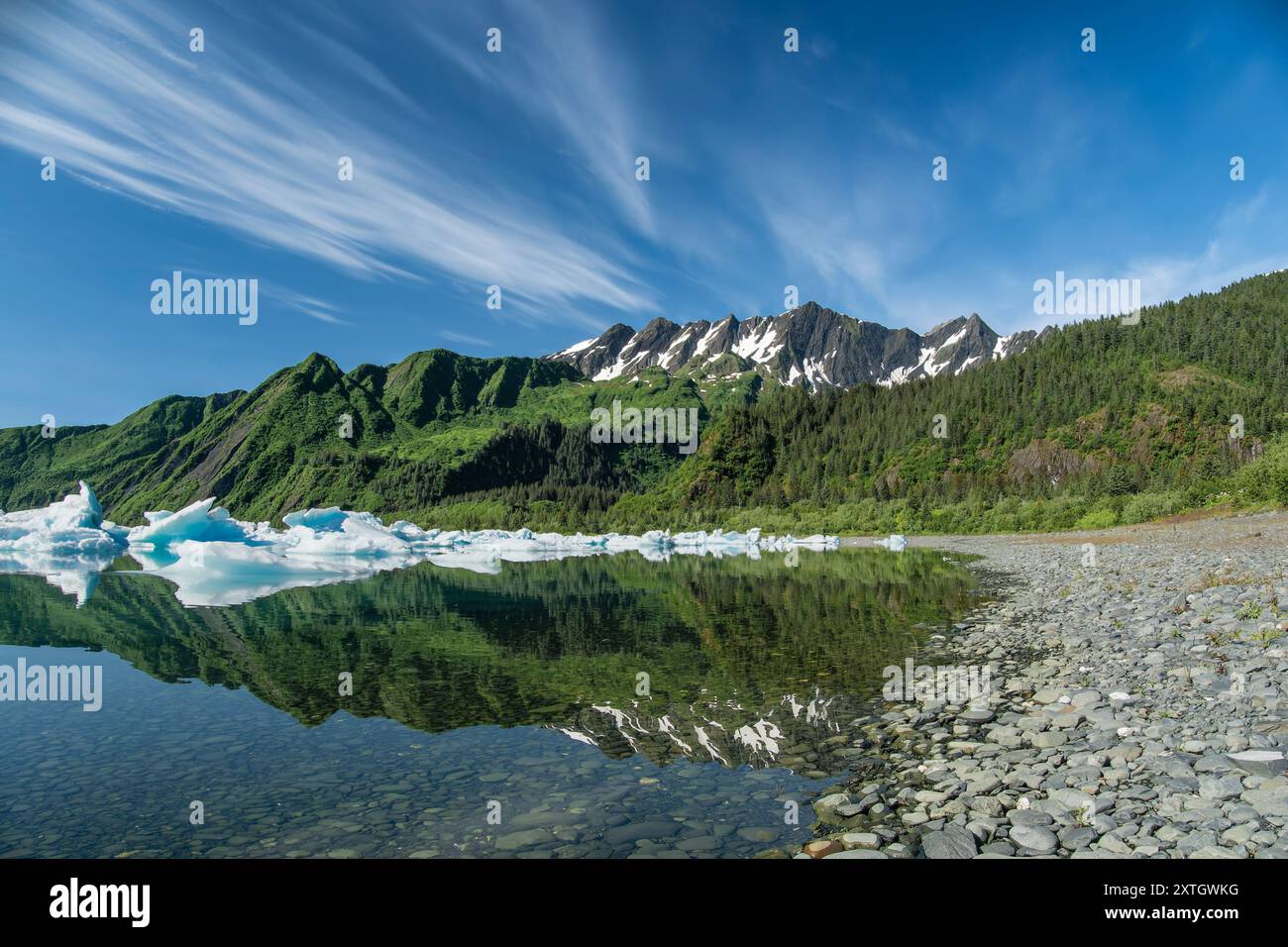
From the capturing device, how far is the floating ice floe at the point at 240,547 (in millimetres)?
59875

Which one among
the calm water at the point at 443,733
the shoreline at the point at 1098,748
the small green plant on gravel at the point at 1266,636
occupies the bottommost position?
the calm water at the point at 443,733

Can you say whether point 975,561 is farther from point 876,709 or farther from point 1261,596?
point 876,709

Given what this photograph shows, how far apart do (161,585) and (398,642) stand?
Answer: 133ft

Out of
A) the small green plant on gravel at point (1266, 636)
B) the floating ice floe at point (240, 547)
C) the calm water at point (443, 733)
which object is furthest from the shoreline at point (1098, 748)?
the floating ice floe at point (240, 547)

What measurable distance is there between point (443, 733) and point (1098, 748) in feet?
42.8

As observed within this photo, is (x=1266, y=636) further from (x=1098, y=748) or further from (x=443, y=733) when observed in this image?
(x=443, y=733)

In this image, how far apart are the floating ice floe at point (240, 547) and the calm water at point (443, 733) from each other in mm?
23571

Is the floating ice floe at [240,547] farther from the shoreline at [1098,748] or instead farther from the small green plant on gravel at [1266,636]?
A: the small green plant on gravel at [1266,636]

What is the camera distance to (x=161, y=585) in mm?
54281

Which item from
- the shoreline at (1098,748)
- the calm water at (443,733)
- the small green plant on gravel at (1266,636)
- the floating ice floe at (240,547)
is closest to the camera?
the shoreline at (1098,748)

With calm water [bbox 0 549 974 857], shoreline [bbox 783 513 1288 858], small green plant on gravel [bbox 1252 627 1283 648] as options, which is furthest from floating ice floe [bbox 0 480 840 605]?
small green plant on gravel [bbox 1252 627 1283 648]

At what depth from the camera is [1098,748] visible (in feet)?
35.2

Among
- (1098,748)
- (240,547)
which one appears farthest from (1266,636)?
(240,547)
